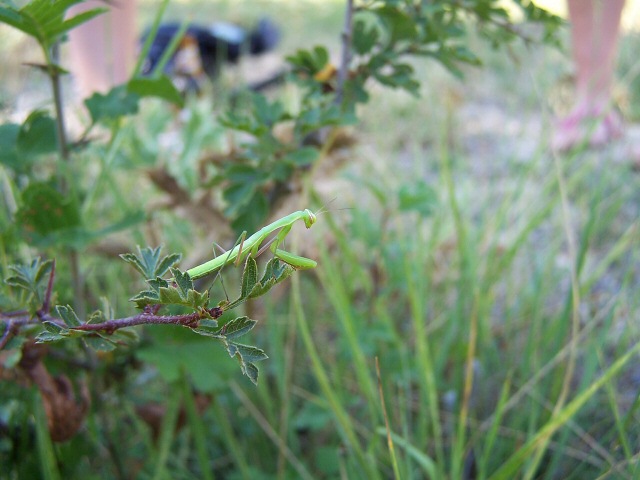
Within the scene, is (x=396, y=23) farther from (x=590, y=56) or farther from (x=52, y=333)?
(x=590, y=56)

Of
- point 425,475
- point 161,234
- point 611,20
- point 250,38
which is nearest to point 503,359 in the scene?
point 425,475

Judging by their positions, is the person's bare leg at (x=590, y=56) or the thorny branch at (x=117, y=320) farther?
the person's bare leg at (x=590, y=56)

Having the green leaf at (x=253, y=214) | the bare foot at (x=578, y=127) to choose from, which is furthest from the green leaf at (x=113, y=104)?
the bare foot at (x=578, y=127)

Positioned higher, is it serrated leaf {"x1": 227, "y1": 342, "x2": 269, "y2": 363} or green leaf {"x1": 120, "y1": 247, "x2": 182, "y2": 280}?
green leaf {"x1": 120, "y1": 247, "x2": 182, "y2": 280}

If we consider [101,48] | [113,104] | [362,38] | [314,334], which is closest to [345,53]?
[362,38]

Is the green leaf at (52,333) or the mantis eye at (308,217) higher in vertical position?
the mantis eye at (308,217)

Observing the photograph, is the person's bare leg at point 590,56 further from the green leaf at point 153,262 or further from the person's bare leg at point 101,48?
the green leaf at point 153,262

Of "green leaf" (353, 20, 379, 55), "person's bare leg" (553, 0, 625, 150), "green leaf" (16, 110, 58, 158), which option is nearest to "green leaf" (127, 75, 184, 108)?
"green leaf" (16, 110, 58, 158)

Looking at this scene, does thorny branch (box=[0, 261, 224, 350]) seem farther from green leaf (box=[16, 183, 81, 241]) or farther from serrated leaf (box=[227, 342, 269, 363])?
green leaf (box=[16, 183, 81, 241])
